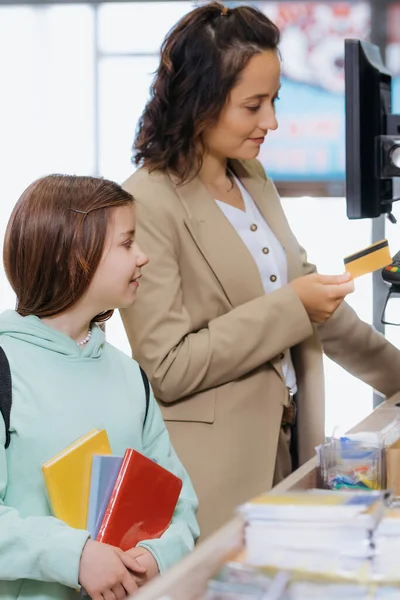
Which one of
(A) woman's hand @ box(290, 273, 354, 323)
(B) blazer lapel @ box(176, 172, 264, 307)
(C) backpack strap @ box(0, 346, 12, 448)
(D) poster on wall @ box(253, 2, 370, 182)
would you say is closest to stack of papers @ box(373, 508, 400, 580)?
(C) backpack strap @ box(0, 346, 12, 448)

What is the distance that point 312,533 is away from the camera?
3.52 ft

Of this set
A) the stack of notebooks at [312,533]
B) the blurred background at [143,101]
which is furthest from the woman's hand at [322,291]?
the blurred background at [143,101]

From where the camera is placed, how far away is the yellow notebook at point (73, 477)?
1355 mm

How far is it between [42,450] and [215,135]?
92 cm

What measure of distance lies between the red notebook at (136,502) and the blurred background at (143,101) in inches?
139

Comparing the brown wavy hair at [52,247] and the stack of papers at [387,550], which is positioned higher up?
the brown wavy hair at [52,247]

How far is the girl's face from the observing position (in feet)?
5.15

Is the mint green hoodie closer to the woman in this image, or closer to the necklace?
the necklace

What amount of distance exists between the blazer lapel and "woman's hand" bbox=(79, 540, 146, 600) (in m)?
0.82

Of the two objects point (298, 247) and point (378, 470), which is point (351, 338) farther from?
point (378, 470)

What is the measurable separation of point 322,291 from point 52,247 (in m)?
0.67

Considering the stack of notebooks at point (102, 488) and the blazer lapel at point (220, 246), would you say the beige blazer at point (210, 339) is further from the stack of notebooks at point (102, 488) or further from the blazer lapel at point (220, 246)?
the stack of notebooks at point (102, 488)

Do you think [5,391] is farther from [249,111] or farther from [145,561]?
[249,111]

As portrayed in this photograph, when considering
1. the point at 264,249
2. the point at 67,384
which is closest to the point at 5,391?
the point at 67,384
